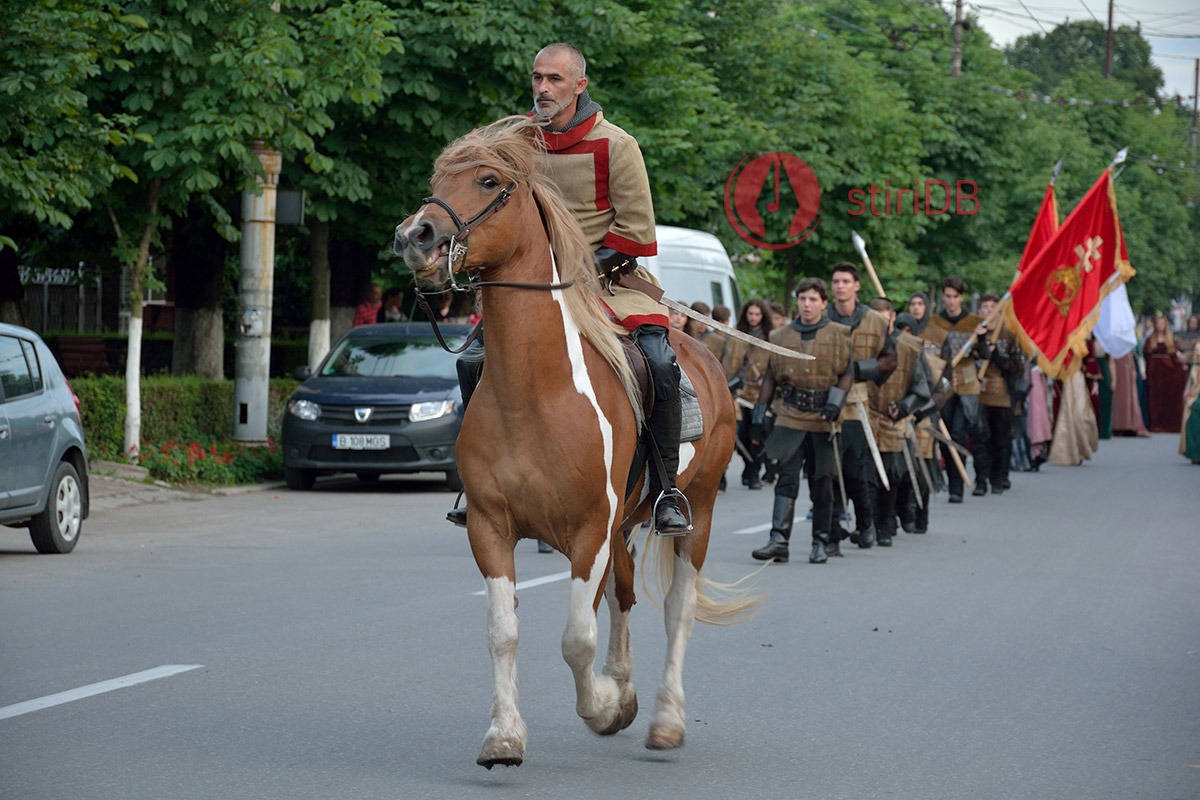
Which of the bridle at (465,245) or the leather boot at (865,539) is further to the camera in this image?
the leather boot at (865,539)

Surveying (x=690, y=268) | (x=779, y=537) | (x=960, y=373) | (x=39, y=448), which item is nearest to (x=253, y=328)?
(x=690, y=268)

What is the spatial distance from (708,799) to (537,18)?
18.9 metres

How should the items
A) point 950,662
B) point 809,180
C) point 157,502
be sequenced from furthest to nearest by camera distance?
point 809,180
point 157,502
point 950,662

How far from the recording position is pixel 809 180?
39094 mm

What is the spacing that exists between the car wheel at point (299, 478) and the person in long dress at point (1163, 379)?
24.4 m

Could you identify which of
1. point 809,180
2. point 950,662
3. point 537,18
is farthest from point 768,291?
point 950,662

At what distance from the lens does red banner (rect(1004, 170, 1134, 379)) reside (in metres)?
21.5

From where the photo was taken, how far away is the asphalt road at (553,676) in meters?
6.39

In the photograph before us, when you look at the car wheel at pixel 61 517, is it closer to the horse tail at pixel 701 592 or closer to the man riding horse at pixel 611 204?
the horse tail at pixel 701 592

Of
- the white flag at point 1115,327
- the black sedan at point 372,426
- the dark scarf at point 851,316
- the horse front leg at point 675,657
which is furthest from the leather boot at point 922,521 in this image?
the white flag at point 1115,327

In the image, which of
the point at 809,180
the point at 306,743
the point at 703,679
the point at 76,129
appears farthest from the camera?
the point at 809,180

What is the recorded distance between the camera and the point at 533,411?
257 inches

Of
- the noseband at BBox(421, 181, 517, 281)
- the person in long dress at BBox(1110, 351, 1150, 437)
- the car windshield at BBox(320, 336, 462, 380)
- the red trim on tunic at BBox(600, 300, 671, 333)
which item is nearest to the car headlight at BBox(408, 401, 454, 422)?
the car windshield at BBox(320, 336, 462, 380)

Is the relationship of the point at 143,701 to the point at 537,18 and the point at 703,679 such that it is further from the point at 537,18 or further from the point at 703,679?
the point at 537,18
